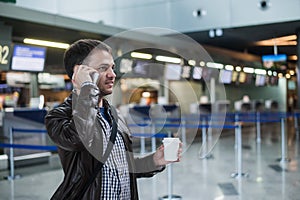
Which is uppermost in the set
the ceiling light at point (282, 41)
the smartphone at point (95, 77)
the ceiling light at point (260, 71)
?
the ceiling light at point (282, 41)

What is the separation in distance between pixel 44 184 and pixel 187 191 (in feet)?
6.77

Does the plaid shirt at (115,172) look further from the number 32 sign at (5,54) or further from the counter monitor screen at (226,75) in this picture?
the counter monitor screen at (226,75)

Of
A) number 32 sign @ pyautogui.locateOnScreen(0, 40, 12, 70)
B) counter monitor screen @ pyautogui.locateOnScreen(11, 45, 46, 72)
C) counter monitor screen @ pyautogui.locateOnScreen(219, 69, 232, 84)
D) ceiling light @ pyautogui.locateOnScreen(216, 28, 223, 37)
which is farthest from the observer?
counter monitor screen @ pyautogui.locateOnScreen(219, 69, 232, 84)

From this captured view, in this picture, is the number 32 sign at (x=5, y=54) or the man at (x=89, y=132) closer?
the man at (x=89, y=132)

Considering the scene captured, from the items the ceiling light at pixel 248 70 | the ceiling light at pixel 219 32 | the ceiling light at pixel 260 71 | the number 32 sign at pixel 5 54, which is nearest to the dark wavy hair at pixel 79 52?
the number 32 sign at pixel 5 54

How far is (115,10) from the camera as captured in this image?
461 inches

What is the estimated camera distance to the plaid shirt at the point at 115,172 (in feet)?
4.71

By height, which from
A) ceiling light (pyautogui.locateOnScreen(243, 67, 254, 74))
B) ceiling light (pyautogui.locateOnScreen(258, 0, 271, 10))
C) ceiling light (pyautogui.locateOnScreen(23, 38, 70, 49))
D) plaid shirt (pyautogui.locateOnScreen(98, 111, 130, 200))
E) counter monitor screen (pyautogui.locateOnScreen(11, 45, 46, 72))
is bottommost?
plaid shirt (pyautogui.locateOnScreen(98, 111, 130, 200))

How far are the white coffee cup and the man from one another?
25 mm

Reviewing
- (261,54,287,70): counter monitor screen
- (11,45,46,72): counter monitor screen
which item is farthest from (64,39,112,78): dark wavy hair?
(261,54,287,70): counter monitor screen

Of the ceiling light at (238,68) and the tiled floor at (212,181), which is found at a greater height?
the ceiling light at (238,68)

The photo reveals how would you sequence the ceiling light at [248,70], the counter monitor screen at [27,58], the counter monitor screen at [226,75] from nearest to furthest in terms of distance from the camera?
the counter monitor screen at [27,58] → the counter monitor screen at [226,75] → the ceiling light at [248,70]

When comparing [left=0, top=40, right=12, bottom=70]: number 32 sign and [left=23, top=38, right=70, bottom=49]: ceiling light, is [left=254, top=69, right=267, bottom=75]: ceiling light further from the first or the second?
[left=0, top=40, right=12, bottom=70]: number 32 sign

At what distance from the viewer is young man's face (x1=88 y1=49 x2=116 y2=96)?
1.37m
